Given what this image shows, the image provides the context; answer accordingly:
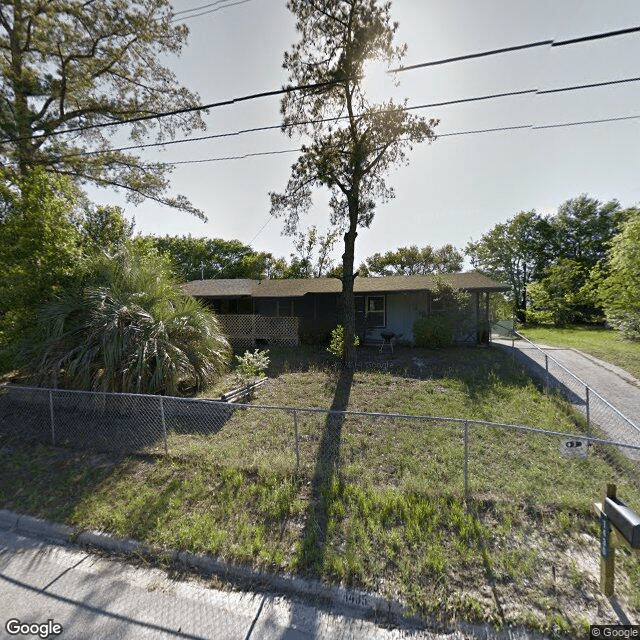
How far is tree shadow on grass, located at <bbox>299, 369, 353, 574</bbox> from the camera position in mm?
3182

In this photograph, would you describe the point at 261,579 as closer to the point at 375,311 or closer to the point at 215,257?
the point at 375,311

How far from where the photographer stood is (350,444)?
547cm

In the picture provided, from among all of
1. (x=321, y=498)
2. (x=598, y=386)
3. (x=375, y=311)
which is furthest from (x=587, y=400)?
(x=375, y=311)

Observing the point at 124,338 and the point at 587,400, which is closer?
the point at 587,400

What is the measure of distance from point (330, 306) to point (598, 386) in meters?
10.9

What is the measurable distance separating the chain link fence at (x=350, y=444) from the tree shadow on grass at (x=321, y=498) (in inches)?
1.3

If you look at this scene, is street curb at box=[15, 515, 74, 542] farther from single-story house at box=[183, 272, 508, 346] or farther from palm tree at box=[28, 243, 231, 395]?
single-story house at box=[183, 272, 508, 346]

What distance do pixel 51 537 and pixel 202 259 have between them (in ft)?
125

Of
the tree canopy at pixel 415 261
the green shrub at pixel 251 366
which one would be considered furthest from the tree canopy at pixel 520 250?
the green shrub at pixel 251 366

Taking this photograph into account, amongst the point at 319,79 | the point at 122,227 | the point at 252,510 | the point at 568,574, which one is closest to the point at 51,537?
the point at 252,510

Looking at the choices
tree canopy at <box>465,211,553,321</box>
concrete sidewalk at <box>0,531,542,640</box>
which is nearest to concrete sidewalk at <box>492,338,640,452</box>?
concrete sidewalk at <box>0,531,542,640</box>

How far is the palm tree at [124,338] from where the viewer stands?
6.73 meters

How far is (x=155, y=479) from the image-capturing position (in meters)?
4.52

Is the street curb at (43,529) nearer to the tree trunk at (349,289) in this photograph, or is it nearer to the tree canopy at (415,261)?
the tree trunk at (349,289)
